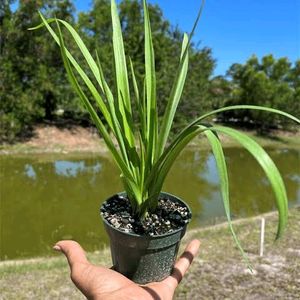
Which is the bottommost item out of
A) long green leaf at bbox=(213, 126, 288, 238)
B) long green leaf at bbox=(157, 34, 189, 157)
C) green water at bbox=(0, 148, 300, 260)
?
green water at bbox=(0, 148, 300, 260)

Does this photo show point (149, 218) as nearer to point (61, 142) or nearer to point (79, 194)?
point (79, 194)

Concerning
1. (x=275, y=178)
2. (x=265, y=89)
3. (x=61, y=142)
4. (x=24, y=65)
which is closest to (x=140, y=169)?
(x=275, y=178)

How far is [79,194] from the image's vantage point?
23.3 feet

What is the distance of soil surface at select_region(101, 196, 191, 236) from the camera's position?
3.62 ft

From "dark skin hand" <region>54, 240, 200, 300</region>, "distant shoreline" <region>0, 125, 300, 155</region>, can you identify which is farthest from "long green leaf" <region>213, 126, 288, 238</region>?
"distant shoreline" <region>0, 125, 300, 155</region>

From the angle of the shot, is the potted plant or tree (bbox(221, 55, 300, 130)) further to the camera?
tree (bbox(221, 55, 300, 130))

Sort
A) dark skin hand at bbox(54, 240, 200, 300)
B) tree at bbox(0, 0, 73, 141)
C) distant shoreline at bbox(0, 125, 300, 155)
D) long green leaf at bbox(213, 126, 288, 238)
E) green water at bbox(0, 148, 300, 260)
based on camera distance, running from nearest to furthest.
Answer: long green leaf at bbox(213, 126, 288, 238)
dark skin hand at bbox(54, 240, 200, 300)
green water at bbox(0, 148, 300, 260)
tree at bbox(0, 0, 73, 141)
distant shoreline at bbox(0, 125, 300, 155)

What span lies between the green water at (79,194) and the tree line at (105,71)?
7.98 ft

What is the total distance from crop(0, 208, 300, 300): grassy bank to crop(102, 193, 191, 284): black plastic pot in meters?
2.18

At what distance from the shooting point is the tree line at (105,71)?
1077cm

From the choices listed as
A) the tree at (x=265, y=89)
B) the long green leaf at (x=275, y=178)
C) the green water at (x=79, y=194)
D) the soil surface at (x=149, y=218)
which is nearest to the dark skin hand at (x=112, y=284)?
the soil surface at (x=149, y=218)

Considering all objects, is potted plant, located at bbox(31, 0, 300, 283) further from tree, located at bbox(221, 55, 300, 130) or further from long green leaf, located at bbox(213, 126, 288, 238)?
tree, located at bbox(221, 55, 300, 130)

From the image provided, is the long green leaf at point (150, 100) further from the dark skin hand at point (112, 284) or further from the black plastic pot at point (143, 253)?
the dark skin hand at point (112, 284)

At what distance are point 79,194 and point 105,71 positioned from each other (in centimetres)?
643
